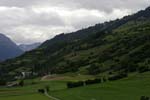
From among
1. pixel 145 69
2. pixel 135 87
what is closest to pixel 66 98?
pixel 135 87

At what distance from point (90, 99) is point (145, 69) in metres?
94.3

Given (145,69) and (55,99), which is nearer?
(55,99)

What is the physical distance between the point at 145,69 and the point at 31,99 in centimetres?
9610

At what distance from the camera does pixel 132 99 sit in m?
98.5

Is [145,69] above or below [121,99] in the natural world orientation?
above

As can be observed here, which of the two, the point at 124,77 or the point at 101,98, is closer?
the point at 101,98

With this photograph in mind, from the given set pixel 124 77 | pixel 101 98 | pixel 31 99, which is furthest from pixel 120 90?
pixel 124 77

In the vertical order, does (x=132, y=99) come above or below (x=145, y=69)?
below

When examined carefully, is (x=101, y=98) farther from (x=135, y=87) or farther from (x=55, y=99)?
(x=135, y=87)

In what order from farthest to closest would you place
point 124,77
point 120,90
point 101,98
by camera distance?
1. point 124,77
2. point 120,90
3. point 101,98

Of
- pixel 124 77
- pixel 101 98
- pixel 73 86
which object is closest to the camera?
pixel 101 98

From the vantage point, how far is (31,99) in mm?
107250

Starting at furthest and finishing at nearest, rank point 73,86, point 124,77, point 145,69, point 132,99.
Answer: point 145,69 < point 124,77 < point 73,86 < point 132,99

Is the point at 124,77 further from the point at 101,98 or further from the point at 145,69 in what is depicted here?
the point at 101,98
